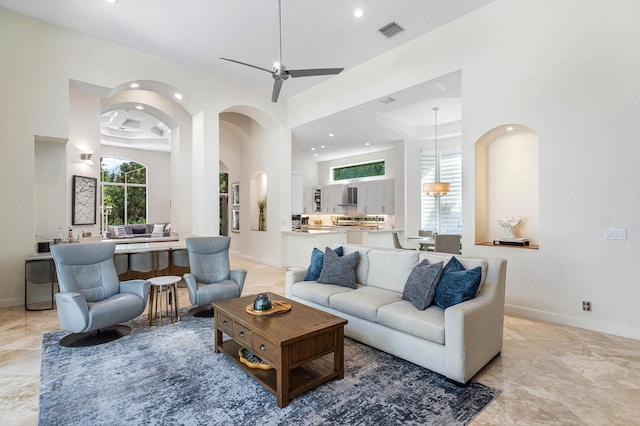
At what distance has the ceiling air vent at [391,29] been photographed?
15.3ft

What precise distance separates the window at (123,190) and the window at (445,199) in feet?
35.8

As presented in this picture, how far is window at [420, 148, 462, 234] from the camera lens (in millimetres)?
8328

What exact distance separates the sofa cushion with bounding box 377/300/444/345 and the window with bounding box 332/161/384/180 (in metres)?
7.34

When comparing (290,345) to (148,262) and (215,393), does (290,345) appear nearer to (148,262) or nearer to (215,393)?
(215,393)

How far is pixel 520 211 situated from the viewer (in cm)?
462

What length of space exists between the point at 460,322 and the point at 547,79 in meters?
3.35

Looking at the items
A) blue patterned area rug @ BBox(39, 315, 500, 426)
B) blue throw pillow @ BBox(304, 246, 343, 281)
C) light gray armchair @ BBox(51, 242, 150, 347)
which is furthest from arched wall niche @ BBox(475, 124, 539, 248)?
light gray armchair @ BBox(51, 242, 150, 347)

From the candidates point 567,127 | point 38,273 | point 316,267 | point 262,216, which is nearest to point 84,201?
point 38,273

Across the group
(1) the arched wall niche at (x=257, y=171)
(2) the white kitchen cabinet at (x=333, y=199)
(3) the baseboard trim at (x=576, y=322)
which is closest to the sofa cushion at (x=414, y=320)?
(3) the baseboard trim at (x=576, y=322)

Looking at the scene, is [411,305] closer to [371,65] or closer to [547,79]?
[547,79]

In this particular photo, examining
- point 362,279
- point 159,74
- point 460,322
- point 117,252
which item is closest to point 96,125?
point 159,74

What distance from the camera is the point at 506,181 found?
473 cm

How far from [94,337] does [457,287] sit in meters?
3.76

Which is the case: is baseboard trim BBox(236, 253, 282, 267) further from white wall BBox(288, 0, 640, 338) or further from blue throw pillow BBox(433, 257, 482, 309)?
blue throw pillow BBox(433, 257, 482, 309)
